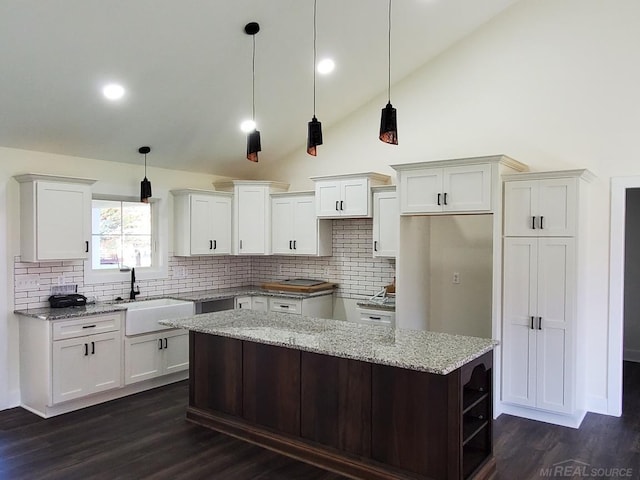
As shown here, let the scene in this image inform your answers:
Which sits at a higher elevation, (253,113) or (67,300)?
(253,113)

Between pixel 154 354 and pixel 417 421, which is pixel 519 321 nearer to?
pixel 417 421

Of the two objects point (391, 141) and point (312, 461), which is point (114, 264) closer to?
point (312, 461)

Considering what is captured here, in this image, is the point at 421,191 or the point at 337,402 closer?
the point at 337,402

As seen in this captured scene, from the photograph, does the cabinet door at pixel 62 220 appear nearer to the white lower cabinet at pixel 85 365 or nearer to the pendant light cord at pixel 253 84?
the white lower cabinet at pixel 85 365

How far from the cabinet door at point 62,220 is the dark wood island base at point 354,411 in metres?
1.77

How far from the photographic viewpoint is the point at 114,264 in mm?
5496

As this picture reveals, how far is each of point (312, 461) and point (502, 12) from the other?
4.54 m

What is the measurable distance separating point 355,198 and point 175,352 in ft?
8.58

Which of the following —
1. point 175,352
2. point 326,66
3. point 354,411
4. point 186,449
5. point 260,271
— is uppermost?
point 326,66

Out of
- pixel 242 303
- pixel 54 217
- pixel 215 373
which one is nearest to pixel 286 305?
pixel 242 303

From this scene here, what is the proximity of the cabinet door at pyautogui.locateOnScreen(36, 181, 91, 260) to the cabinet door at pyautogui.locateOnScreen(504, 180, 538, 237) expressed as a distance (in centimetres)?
398

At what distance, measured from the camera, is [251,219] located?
630 centimetres

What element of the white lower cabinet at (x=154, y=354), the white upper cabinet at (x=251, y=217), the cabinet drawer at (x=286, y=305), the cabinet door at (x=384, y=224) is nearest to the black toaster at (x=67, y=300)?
the white lower cabinet at (x=154, y=354)

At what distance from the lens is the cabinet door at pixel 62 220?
14.8 ft
